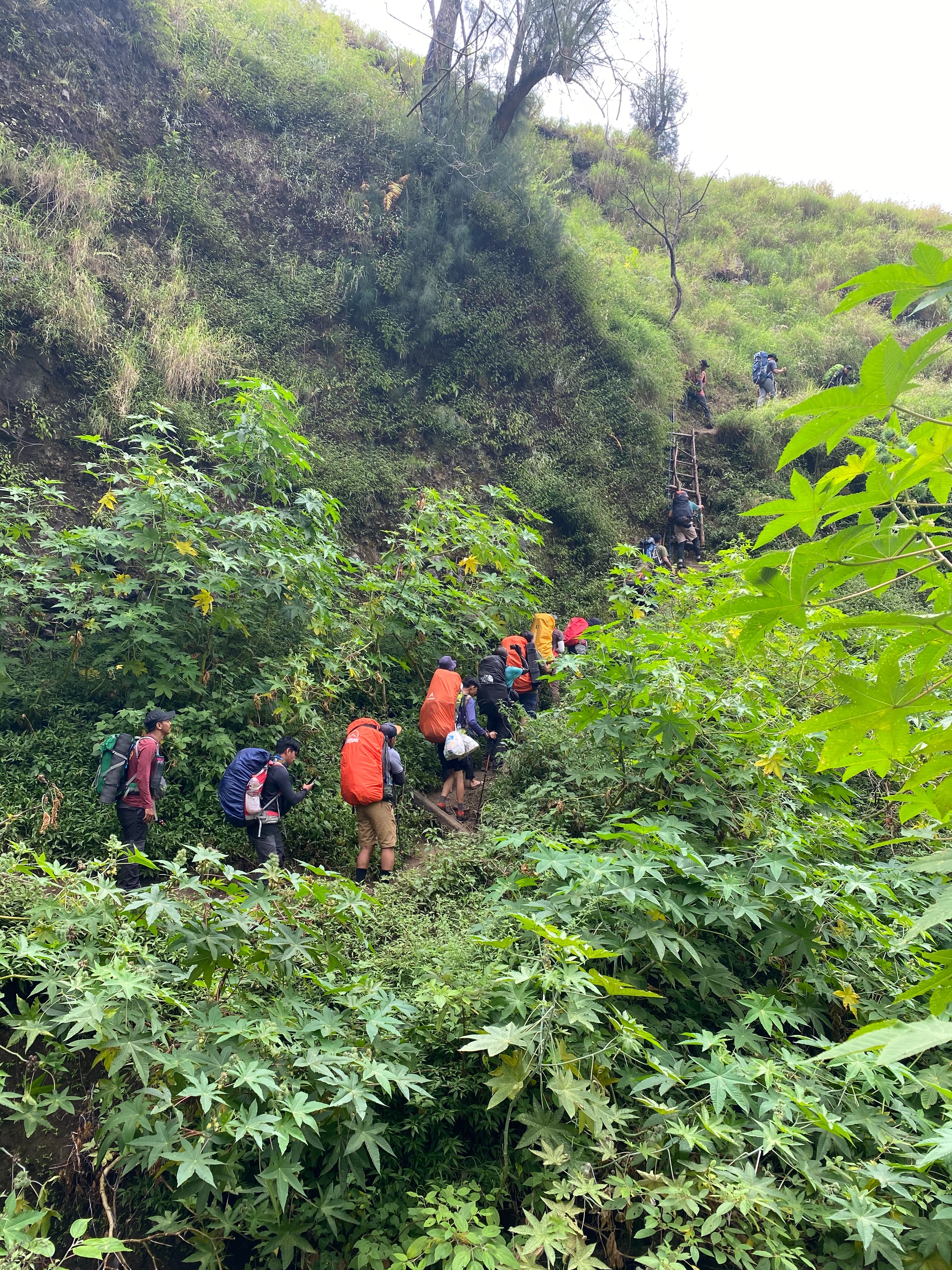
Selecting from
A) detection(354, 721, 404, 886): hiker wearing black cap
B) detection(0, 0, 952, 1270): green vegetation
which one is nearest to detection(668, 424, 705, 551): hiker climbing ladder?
detection(0, 0, 952, 1270): green vegetation

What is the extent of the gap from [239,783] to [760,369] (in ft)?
53.2

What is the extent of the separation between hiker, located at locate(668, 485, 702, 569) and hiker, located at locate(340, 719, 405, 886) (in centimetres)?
894

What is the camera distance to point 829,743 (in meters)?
1.23

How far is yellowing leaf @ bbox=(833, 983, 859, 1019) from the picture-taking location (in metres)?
3.27

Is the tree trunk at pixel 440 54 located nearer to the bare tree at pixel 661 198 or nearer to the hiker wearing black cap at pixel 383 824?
the bare tree at pixel 661 198

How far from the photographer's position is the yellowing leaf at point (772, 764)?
13.1ft

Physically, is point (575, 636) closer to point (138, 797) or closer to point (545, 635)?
point (545, 635)

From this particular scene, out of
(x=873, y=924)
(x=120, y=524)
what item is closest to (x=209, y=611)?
(x=120, y=524)

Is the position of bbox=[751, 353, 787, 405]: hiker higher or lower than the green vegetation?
higher

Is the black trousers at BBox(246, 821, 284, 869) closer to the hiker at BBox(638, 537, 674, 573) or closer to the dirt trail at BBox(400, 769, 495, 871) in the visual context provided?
the dirt trail at BBox(400, 769, 495, 871)

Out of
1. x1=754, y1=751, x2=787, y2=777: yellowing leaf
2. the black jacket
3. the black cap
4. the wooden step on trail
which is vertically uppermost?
x1=754, y1=751, x2=787, y2=777: yellowing leaf

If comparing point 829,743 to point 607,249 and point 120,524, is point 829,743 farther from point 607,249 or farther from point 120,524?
point 607,249

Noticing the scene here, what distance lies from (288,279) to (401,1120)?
1339 cm

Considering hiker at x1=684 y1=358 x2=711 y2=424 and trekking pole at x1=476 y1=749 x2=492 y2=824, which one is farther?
hiker at x1=684 y1=358 x2=711 y2=424
